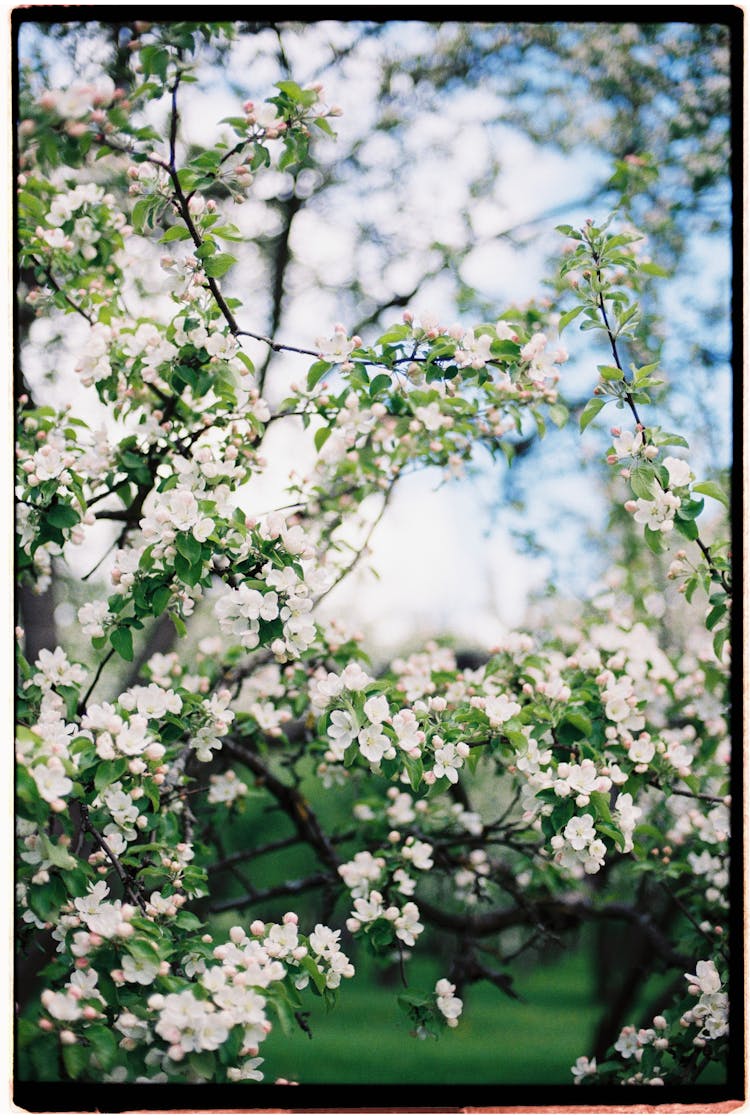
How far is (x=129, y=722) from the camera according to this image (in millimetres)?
1689

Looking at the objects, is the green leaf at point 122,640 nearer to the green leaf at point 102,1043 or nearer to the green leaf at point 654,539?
the green leaf at point 102,1043

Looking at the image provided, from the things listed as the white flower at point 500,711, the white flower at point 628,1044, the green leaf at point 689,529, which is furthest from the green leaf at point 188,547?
the white flower at point 628,1044

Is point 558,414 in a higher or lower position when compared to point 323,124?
lower

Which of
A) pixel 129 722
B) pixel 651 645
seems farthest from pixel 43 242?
pixel 651 645

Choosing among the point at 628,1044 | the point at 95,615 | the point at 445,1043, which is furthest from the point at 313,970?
the point at 445,1043

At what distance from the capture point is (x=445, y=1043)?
8.20m

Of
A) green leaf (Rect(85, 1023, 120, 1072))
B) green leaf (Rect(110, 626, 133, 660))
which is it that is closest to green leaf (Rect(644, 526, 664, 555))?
green leaf (Rect(110, 626, 133, 660))

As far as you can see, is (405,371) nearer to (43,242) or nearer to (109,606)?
(109,606)

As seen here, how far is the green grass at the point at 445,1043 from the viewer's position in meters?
6.38

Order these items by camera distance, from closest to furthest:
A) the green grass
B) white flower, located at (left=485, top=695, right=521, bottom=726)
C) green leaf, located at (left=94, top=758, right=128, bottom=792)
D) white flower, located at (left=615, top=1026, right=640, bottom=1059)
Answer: green leaf, located at (left=94, top=758, right=128, bottom=792), white flower, located at (left=485, top=695, right=521, bottom=726), white flower, located at (left=615, top=1026, right=640, bottom=1059), the green grass

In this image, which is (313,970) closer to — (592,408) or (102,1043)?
(102,1043)

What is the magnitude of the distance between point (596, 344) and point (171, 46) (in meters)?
2.71

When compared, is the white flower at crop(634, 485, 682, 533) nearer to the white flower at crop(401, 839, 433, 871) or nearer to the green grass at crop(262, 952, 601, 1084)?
the white flower at crop(401, 839, 433, 871)

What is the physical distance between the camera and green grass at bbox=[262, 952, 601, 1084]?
6.38 m
